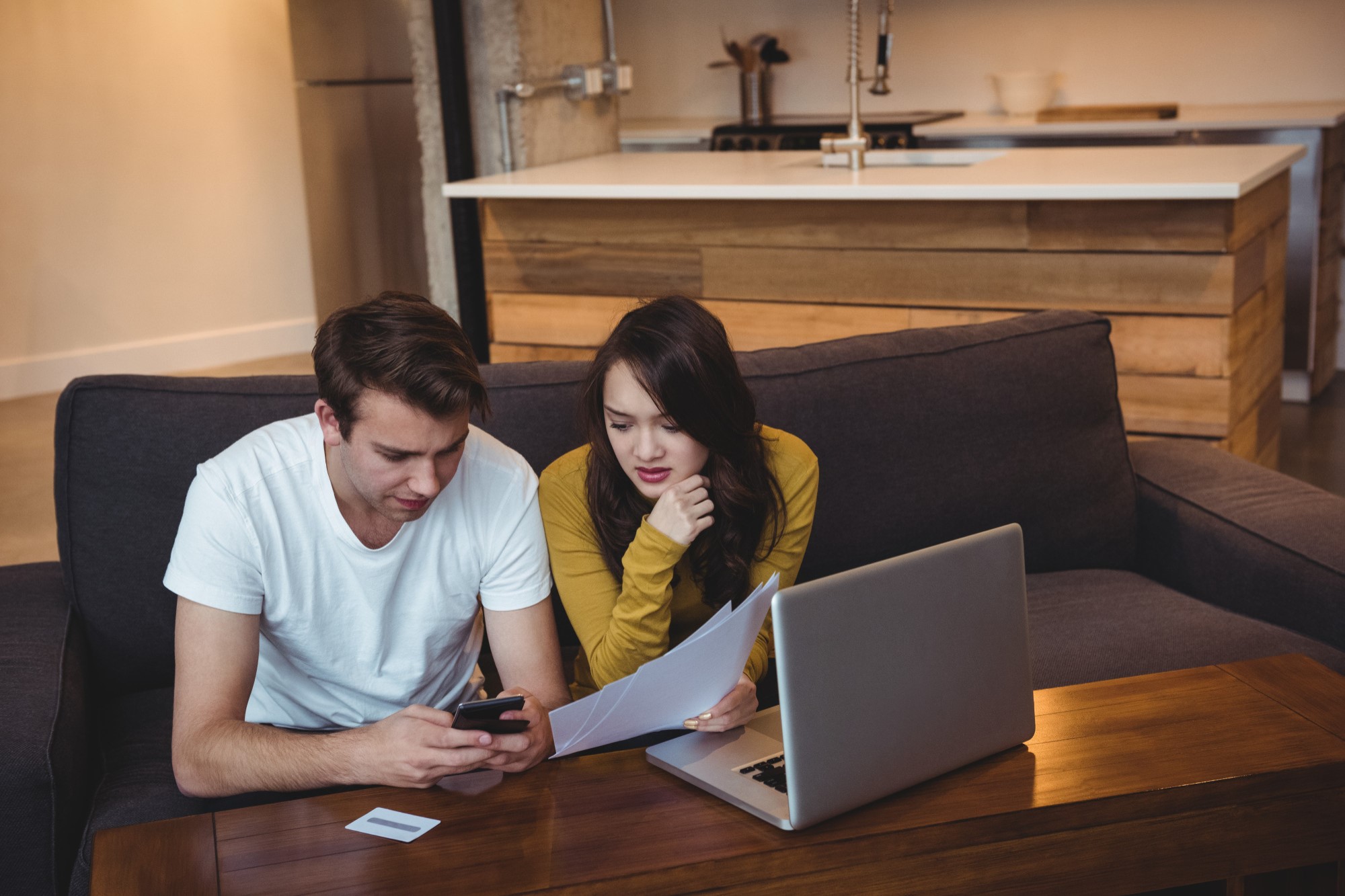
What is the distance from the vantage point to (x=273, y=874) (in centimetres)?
107

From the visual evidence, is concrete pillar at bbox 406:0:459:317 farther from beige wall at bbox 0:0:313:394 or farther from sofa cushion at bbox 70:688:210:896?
sofa cushion at bbox 70:688:210:896

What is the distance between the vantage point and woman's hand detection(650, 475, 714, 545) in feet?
4.70

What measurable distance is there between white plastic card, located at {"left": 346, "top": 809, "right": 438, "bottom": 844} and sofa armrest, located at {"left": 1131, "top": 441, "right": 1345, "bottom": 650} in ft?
4.54

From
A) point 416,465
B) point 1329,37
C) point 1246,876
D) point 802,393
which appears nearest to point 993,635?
point 1246,876

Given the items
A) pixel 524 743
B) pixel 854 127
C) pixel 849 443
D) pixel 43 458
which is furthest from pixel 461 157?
pixel 524 743

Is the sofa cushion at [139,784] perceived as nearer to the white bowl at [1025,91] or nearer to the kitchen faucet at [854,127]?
the kitchen faucet at [854,127]

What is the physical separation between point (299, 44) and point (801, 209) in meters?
3.11

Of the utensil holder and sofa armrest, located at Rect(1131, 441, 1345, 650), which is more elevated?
the utensil holder

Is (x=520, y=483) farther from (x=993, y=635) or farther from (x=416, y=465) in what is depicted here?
(x=993, y=635)

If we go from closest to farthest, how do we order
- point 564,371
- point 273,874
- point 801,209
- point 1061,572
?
1. point 273,874
2. point 564,371
3. point 1061,572
4. point 801,209

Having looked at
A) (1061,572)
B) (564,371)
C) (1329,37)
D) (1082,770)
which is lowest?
(1061,572)

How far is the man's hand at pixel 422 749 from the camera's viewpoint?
119 cm

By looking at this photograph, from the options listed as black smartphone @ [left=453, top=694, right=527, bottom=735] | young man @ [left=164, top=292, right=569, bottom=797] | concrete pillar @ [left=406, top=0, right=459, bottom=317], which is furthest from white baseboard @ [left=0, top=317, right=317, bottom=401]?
black smartphone @ [left=453, top=694, right=527, bottom=735]

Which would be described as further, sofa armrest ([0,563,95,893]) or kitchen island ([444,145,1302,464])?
kitchen island ([444,145,1302,464])
